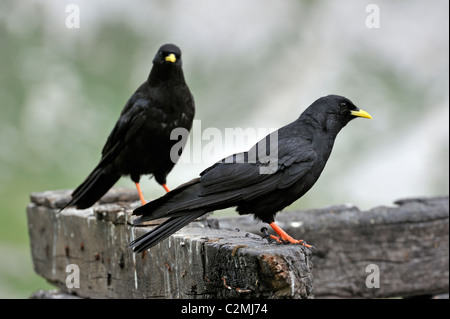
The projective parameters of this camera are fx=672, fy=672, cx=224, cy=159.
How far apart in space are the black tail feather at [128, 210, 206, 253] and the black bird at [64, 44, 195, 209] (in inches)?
51.8

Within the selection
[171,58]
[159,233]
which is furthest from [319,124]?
[171,58]

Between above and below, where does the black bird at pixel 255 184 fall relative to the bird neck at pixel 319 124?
below

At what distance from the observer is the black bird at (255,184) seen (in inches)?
113

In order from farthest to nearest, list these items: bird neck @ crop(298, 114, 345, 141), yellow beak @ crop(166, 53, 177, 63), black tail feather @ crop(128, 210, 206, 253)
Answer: yellow beak @ crop(166, 53, 177, 63) → bird neck @ crop(298, 114, 345, 141) → black tail feather @ crop(128, 210, 206, 253)

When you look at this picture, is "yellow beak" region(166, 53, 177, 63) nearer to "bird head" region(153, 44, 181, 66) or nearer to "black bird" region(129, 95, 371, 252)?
"bird head" region(153, 44, 181, 66)

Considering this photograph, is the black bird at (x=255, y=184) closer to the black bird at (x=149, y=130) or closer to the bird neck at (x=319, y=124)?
the bird neck at (x=319, y=124)

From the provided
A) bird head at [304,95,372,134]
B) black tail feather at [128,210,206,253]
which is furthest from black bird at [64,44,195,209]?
black tail feather at [128,210,206,253]

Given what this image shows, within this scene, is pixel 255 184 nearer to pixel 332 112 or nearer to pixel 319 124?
pixel 319 124

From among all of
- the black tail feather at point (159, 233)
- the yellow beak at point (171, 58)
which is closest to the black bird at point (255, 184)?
the black tail feather at point (159, 233)

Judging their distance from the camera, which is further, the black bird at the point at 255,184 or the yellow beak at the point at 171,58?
the yellow beak at the point at 171,58

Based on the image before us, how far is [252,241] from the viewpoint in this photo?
9.37ft

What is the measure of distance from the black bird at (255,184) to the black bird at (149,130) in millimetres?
Answer: 1101

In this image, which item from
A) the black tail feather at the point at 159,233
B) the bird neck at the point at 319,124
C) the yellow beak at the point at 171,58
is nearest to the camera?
the black tail feather at the point at 159,233

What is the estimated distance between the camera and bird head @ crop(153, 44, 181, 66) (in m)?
4.10
